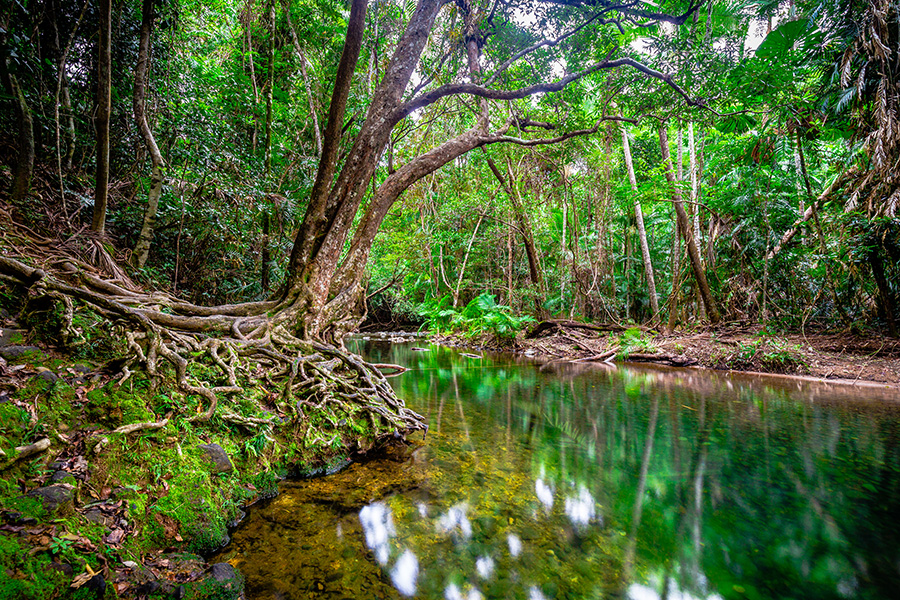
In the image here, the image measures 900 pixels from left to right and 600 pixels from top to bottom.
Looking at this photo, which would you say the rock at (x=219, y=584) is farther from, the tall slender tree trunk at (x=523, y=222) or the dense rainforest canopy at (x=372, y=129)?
the tall slender tree trunk at (x=523, y=222)

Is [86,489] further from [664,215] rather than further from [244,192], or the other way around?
[664,215]

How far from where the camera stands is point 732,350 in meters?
7.64

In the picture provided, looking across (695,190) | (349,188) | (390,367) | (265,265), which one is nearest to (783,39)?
(695,190)

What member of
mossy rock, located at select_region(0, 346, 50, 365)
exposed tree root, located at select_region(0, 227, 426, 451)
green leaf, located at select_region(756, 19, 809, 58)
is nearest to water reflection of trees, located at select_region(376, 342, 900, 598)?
exposed tree root, located at select_region(0, 227, 426, 451)

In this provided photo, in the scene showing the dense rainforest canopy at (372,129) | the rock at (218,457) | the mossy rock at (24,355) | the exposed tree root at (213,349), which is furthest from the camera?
the dense rainforest canopy at (372,129)

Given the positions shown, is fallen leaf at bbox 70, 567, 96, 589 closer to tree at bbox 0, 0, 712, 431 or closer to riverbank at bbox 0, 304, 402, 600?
riverbank at bbox 0, 304, 402, 600

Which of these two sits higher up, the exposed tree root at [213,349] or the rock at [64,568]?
the exposed tree root at [213,349]

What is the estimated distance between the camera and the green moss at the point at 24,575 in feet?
3.66

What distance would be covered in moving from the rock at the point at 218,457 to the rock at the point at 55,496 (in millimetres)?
710

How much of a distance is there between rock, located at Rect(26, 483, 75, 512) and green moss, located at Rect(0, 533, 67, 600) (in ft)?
0.72

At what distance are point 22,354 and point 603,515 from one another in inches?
144

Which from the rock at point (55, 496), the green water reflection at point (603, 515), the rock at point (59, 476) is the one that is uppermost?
the rock at point (59, 476)

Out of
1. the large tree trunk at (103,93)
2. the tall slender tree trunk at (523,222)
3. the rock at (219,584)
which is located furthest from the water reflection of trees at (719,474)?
the tall slender tree trunk at (523,222)

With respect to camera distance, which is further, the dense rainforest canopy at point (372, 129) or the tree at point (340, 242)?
the dense rainforest canopy at point (372, 129)
